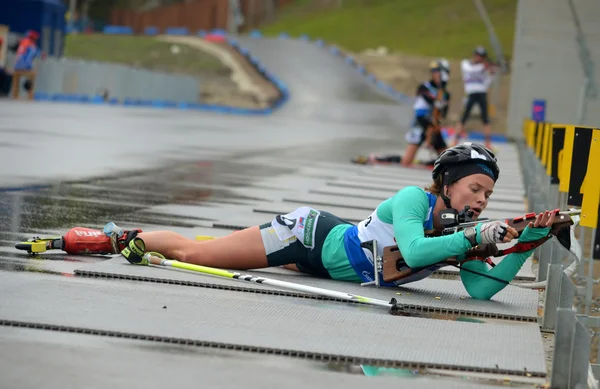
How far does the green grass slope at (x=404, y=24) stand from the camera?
7825 centimetres

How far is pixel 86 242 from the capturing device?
7.23 meters

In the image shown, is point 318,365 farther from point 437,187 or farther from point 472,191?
point 437,187

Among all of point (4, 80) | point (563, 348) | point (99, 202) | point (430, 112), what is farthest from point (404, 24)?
point (563, 348)

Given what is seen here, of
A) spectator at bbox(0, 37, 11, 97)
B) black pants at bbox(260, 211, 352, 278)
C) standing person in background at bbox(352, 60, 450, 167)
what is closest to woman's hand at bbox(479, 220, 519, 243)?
black pants at bbox(260, 211, 352, 278)

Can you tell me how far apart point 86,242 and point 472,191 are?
2549 millimetres

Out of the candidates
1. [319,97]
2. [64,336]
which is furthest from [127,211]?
[319,97]

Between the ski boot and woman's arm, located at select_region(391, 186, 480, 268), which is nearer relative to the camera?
woman's arm, located at select_region(391, 186, 480, 268)

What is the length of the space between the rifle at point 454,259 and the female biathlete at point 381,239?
44 mm

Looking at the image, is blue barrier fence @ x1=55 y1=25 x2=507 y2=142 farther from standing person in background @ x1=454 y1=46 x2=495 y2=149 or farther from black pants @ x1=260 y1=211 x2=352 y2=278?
black pants @ x1=260 y1=211 x2=352 y2=278

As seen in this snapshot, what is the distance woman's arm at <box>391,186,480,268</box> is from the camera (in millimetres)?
6031

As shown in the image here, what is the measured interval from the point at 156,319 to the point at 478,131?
40413mm

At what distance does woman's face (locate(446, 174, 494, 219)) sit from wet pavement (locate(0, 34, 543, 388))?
28.9 inches

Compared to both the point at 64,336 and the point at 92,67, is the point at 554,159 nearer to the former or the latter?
the point at 64,336

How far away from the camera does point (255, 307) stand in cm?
573
